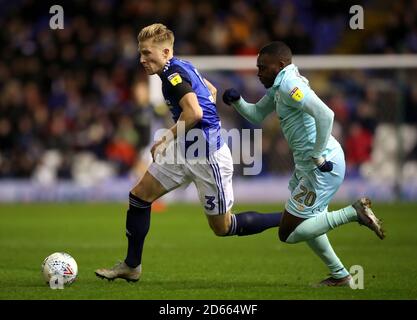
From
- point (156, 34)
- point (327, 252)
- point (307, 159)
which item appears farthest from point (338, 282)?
point (156, 34)

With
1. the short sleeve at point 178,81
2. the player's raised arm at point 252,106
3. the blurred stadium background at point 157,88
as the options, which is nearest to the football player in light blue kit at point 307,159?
the player's raised arm at point 252,106

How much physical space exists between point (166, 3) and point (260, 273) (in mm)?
13380

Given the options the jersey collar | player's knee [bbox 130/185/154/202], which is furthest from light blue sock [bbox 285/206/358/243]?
player's knee [bbox 130/185/154/202]

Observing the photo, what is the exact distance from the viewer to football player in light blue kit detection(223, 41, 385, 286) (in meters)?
7.06

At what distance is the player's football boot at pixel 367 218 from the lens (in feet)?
22.6

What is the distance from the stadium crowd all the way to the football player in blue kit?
933 cm

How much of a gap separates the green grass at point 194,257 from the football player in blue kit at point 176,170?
0.41 metres

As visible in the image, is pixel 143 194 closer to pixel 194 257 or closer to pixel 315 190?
pixel 315 190

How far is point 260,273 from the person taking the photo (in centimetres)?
866

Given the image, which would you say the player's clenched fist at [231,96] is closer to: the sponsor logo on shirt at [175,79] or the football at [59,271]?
the sponsor logo on shirt at [175,79]

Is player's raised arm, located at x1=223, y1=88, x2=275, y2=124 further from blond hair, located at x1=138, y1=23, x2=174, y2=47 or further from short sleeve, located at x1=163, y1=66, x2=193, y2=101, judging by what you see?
blond hair, located at x1=138, y1=23, x2=174, y2=47

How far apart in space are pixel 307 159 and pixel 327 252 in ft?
2.59
